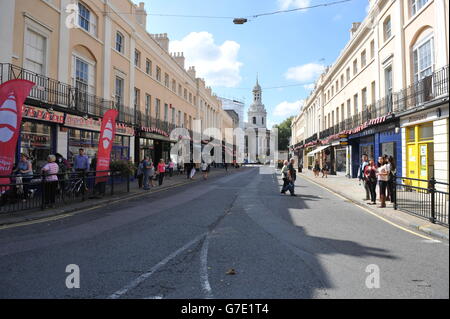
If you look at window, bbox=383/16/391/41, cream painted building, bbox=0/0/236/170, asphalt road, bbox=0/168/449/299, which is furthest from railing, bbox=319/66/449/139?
cream painted building, bbox=0/0/236/170

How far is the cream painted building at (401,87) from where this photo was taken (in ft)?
38.7

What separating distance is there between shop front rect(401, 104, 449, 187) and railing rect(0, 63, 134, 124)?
16414 millimetres

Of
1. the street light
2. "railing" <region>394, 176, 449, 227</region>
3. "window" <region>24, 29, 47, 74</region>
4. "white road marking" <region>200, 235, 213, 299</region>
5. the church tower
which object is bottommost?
"white road marking" <region>200, 235, 213, 299</region>

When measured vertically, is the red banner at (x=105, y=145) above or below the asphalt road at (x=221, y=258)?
above

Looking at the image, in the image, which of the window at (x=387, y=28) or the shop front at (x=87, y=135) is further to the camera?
the window at (x=387, y=28)

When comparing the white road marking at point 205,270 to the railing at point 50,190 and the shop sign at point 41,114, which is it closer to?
the railing at point 50,190

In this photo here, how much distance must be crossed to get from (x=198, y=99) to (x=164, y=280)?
39229 millimetres

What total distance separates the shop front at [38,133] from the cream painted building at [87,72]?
43 mm

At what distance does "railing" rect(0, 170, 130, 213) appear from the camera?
8.48m

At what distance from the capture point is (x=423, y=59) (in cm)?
1370

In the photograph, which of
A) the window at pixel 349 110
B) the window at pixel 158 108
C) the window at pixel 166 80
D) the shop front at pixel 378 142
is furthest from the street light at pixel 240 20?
the window at pixel 166 80

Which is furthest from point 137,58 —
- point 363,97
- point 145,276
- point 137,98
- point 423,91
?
point 145,276

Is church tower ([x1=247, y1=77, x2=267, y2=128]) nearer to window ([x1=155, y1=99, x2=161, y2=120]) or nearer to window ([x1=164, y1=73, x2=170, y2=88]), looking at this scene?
window ([x1=164, y1=73, x2=170, y2=88])

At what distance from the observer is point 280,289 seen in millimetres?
3357
